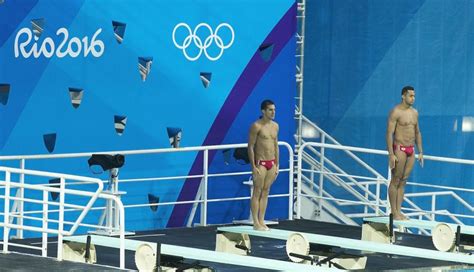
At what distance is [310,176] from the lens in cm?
2366

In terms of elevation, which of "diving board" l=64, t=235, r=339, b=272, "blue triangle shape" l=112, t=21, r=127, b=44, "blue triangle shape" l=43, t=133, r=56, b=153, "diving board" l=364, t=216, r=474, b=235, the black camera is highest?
"blue triangle shape" l=112, t=21, r=127, b=44

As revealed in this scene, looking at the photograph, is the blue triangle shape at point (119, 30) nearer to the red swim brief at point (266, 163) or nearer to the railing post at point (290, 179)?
the red swim brief at point (266, 163)

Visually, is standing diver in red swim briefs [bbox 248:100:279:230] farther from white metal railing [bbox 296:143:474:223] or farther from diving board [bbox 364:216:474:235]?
white metal railing [bbox 296:143:474:223]

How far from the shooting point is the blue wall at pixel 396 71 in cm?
2353

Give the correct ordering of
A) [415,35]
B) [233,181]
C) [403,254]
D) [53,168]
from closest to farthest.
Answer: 1. [403,254]
2. [53,168]
3. [233,181]
4. [415,35]

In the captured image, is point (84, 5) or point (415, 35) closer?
point (84, 5)

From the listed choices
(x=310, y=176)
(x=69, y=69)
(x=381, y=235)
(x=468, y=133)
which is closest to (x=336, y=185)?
(x=310, y=176)

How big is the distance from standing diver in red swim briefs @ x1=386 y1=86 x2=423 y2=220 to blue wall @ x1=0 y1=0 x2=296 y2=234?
95.9 inches

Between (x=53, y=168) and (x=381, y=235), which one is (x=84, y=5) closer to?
(x=53, y=168)

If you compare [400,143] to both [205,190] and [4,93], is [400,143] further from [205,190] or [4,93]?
[4,93]

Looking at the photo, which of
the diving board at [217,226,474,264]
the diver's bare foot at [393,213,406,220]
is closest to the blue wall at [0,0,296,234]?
the diver's bare foot at [393,213,406,220]

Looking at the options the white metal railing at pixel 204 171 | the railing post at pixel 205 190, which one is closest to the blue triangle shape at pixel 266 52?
the white metal railing at pixel 204 171

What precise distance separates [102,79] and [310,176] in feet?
16.2

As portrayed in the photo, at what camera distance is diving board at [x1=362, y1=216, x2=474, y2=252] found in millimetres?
18812
